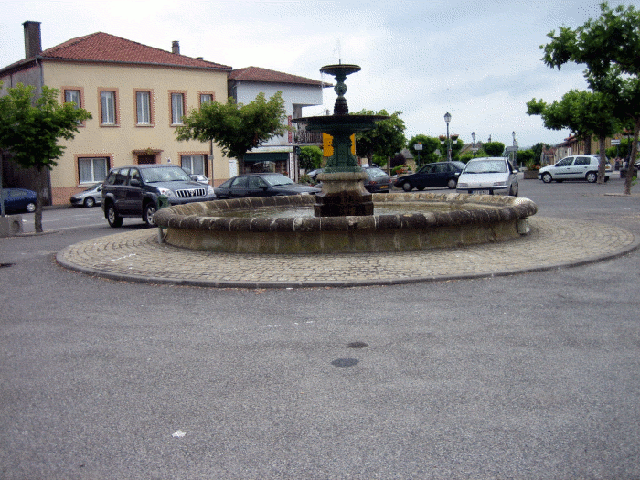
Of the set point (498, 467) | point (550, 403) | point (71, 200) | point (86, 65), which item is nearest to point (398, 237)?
point (550, 403)

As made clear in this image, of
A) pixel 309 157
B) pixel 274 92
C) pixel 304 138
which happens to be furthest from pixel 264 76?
pixel 304 138

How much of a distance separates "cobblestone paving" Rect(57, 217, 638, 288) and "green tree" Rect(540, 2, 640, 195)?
12034 mm

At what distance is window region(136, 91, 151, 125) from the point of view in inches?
1710

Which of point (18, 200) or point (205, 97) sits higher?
point (205, 97)

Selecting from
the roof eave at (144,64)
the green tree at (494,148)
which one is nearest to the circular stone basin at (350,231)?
the roof eave at (144,64)

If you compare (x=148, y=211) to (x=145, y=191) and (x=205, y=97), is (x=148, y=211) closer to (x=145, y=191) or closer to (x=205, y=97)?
(x=145, y=191)

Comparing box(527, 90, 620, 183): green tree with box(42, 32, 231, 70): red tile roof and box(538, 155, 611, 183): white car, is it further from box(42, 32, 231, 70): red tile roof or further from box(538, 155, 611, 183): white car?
box(42, 32, 231, 70): red tile roof

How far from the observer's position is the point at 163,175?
765 inches

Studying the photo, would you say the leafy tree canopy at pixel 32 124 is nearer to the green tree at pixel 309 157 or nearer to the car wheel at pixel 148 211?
the car wheel at pixel 148 211

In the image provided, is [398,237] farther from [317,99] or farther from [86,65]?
[317,99]

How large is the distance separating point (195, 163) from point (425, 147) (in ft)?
151

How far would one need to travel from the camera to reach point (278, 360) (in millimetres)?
5527

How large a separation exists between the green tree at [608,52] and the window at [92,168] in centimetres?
2737

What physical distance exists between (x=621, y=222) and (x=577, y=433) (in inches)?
501
